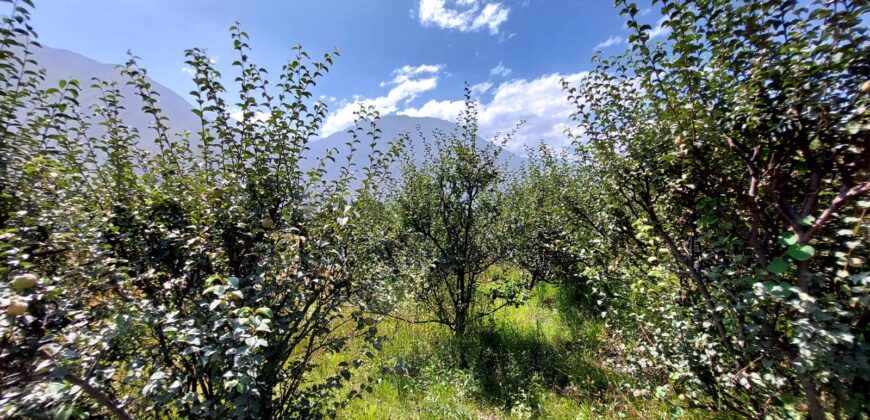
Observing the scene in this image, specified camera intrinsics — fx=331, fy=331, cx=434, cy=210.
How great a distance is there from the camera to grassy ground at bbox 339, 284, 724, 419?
11.4ft

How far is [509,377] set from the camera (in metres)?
4.14

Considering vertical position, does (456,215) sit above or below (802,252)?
above

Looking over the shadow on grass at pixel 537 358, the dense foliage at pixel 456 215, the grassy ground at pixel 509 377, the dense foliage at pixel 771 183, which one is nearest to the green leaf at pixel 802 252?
the dense foliage at pixel 771 183

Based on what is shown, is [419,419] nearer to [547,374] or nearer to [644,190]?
[547,374]

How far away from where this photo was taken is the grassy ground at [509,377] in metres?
3.48

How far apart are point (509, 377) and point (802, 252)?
133 inches

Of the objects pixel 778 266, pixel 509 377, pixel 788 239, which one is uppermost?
pixel 788 239

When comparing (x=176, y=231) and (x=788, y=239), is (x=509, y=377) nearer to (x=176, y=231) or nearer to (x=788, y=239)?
(x=788, y=239)

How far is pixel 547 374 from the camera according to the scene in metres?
4.21

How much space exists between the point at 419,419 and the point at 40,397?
3133 mm

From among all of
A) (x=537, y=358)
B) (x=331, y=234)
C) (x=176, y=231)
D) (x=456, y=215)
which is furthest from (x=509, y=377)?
(x=176, y=231)

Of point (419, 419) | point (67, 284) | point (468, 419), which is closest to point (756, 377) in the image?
point (468, 419)

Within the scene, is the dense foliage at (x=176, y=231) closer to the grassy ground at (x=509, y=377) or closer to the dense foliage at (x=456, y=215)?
the grassy ground at (x=509, y=377)

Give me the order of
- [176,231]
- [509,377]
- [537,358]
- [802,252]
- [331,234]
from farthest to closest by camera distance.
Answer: [537,358] < [509,377] < [331,234] < [176,231] < [802,252]
